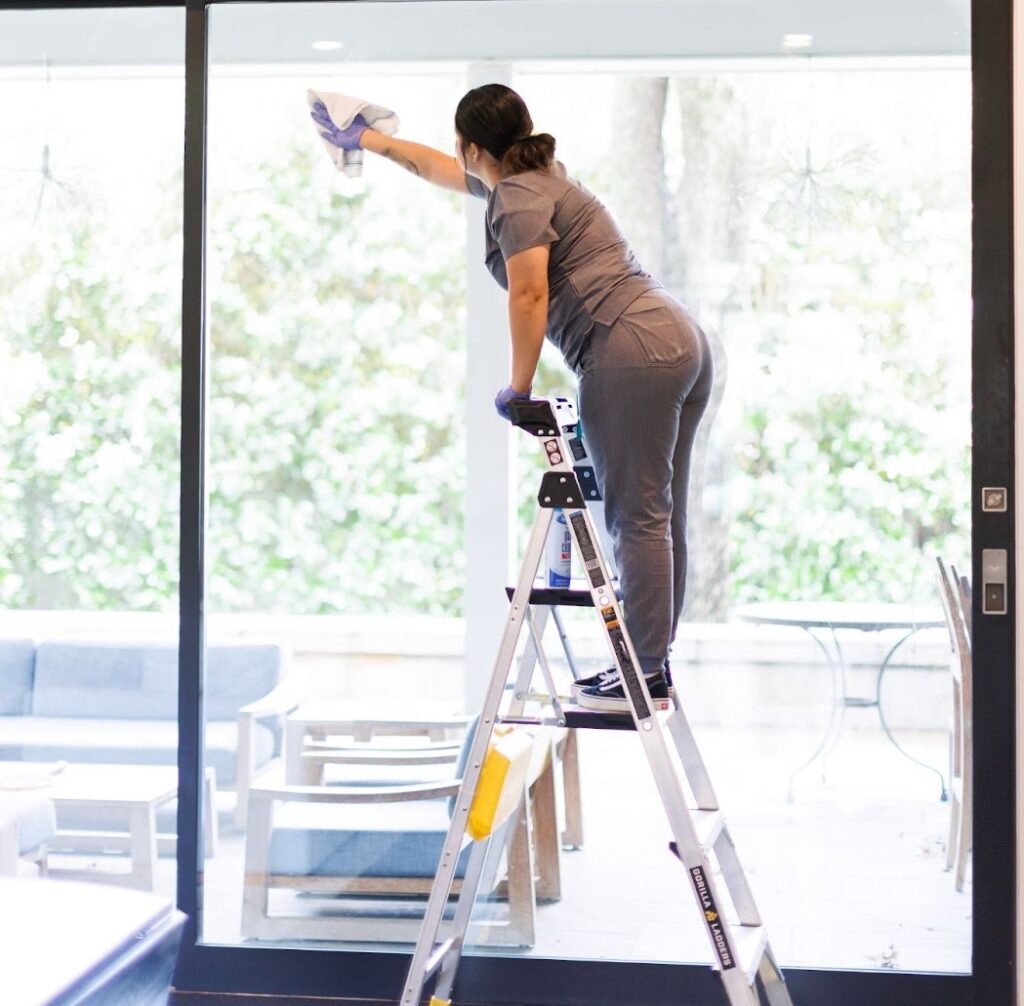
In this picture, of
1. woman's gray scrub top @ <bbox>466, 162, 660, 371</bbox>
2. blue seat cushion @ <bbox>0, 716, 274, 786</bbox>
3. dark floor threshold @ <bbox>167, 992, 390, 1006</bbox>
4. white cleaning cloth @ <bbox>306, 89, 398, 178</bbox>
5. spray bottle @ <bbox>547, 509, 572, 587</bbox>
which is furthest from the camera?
blue seat cushion @ <bbox>0, 716, 274, 786</bbox>

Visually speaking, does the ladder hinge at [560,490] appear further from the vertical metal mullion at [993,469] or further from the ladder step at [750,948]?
the vertical metal mullion at [993,469]

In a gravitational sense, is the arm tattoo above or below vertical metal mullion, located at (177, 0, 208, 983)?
above

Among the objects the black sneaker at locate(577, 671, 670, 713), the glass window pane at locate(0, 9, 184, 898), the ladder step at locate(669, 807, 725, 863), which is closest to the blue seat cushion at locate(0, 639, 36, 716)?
the glass window pane at locate(0, 9, 184, 898)

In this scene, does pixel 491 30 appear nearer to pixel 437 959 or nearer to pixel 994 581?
pixel 994 581

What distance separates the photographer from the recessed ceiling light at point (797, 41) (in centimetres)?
303

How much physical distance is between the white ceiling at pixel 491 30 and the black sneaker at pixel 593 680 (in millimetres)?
1406

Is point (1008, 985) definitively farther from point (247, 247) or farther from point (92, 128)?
point (92, 128)

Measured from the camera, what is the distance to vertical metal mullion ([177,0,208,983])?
10.2 ft

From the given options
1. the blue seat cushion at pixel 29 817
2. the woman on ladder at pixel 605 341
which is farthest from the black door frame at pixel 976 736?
the woman on ladder at pixel 605 341

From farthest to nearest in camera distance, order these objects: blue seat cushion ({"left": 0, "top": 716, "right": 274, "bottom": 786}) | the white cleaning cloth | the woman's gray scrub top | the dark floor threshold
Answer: blue seat cushion ({"left": 0, "top": 716, "right": 274, "bottom": 786}), the dark floor threshold, the white cleaning cloth, the woman's gray scrub top

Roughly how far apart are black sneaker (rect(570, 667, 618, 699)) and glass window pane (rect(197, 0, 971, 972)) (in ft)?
1.60

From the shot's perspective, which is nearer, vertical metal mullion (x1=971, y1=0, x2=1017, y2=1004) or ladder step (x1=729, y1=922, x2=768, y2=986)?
ladder step (x1=729, y1=922, x2=768, y2=986)

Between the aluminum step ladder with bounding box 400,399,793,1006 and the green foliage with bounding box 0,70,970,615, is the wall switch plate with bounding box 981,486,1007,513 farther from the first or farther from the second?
the aluminum step ladder with bounding box 400,399,793,1006

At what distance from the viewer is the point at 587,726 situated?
8.07 ft
